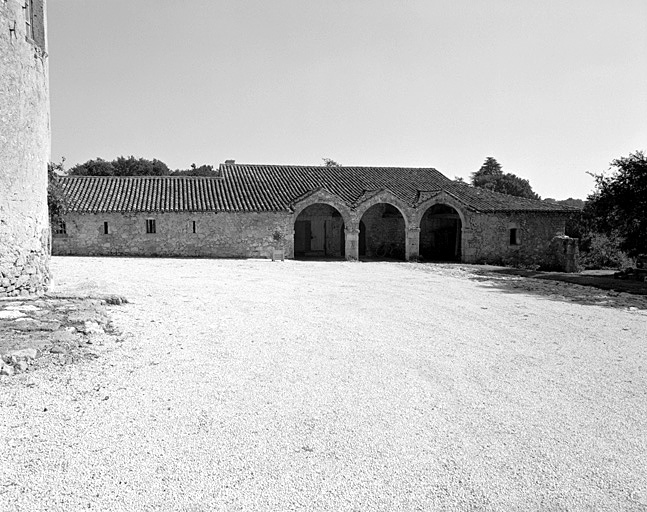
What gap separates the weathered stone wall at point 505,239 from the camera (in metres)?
29.6

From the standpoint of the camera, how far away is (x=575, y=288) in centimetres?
1777

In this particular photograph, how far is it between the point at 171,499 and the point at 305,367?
128 inches

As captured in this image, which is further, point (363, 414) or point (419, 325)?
point (419, 325)

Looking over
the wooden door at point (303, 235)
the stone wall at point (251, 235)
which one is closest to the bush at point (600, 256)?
the stone wall at point (251, 235)

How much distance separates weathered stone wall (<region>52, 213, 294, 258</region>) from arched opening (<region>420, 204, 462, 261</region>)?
9.06 metres

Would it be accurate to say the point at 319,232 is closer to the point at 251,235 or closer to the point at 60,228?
the point at 251,235

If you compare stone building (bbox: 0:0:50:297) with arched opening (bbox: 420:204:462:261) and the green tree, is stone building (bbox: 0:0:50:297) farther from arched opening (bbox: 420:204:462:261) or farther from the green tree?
the green tree

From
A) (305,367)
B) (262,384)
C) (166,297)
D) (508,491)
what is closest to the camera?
(508,491)

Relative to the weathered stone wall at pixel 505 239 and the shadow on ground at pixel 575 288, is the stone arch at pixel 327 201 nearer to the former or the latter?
the weathered stone wall at pixel 505 239

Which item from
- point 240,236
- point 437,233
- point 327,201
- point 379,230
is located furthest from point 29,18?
point 437,233

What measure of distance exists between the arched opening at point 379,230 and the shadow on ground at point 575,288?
416 inches

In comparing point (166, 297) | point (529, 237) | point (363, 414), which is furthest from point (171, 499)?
point (529, 237)

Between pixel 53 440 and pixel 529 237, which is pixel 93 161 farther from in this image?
pixel 53 440

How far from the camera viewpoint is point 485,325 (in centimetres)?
1007
